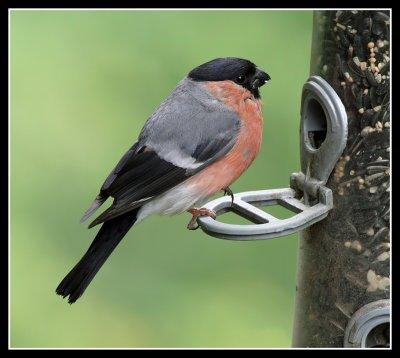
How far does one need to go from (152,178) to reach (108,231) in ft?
1.16

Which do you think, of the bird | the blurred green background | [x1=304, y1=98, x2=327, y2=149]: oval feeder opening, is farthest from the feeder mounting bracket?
the blurred green background

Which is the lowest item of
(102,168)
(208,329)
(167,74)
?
(208,329)

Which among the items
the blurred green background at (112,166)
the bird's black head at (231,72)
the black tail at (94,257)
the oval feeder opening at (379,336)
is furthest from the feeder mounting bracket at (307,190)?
the blurred green background at (112,166)

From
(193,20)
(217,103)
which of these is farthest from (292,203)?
(193,20)

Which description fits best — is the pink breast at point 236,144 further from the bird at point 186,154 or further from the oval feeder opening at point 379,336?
the oval feeder opening at point 379,336

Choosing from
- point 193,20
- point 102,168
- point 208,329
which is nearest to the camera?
point 208,329

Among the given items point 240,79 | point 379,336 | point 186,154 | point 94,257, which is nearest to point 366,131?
point 240,79

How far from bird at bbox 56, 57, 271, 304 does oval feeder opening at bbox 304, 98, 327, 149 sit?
269 mm

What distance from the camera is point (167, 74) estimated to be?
755 centimetres

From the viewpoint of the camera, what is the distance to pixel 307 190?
220 inches

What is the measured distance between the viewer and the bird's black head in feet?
18.5

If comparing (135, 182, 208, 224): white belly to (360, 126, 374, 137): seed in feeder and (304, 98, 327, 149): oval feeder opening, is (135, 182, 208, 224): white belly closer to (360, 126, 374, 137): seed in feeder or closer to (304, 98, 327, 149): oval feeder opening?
(304, 98, 327, 149): oval feeder opening

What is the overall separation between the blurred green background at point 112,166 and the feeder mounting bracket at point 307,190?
116 centimetres

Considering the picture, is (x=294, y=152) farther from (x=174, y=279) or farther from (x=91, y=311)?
(x=91, y=311)
